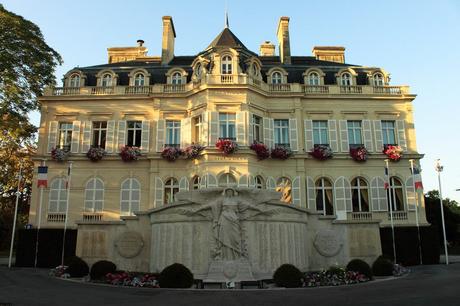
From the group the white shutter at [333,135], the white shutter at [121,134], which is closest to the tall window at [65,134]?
the white shutter at [121,134]

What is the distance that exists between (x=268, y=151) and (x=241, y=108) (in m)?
3.37

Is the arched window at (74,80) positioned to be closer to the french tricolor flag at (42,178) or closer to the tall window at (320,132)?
the french tricolor flag at (42,178)

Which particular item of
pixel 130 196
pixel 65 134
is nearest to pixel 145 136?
pixel 130 196

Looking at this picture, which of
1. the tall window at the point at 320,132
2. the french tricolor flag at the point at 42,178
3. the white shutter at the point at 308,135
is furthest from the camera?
the tall window at the point at 320,132

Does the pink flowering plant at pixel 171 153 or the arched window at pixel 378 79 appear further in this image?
the arched window at pixel 378 79

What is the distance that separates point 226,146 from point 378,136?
11601 millimetres

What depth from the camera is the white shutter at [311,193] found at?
26672mm

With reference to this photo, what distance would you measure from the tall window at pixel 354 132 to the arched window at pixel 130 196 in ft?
51.1

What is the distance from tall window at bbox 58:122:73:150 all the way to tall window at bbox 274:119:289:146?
14984 millimetres

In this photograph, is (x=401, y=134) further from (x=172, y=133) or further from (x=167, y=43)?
(x=167, y=43)

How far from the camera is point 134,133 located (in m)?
28.1

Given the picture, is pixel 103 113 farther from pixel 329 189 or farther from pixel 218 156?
pixel 329 189

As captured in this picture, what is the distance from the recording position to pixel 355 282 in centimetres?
1501

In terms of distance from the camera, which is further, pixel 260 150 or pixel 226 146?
pixel 260 150
